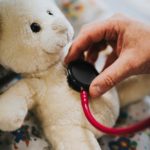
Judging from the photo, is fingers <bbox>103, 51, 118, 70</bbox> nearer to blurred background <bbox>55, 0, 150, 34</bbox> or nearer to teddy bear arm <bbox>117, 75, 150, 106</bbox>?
teddy bear arm <bbox>117, 75, 150, 106</bbox>

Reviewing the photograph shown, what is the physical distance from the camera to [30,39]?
641 mm

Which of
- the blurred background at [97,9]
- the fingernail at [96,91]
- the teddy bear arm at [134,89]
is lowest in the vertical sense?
the teddy bear arm at [134,89]

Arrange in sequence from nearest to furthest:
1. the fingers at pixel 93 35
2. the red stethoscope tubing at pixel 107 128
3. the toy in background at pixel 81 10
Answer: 1. the red stethoscope tubing at pixel 107 128
2. the fingers at pixel 93 35
3. the toy in background at pixel 81 10

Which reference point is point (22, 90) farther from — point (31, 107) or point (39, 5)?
point (39, 5)

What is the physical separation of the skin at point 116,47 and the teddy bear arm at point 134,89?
60 millimetres

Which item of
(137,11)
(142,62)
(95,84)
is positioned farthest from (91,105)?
(137,11)

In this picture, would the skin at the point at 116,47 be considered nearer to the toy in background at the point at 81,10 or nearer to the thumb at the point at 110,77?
the thumb at the point at 110,77

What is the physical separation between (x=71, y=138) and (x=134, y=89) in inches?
9.6

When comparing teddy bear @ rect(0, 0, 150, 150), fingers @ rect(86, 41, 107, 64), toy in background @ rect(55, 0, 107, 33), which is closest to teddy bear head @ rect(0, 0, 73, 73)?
teddy bear @ rect(0, 0, 150, 150)

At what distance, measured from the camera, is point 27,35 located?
0.64 metres

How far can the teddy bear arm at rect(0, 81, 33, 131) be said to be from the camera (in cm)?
61

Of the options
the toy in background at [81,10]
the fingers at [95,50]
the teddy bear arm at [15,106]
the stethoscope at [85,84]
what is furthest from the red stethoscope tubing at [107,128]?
the toy in background at [81,10]

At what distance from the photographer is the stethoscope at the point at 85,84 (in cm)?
62

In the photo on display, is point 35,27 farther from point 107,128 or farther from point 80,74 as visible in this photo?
point 107,128
